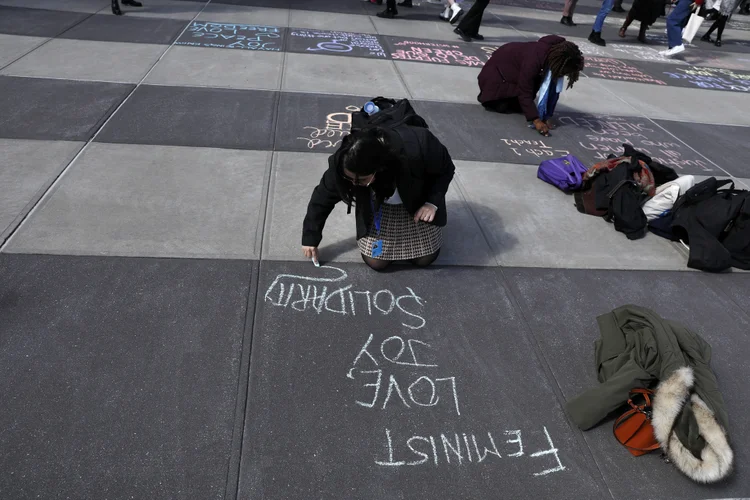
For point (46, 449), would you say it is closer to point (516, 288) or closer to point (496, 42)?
point (516, 288)

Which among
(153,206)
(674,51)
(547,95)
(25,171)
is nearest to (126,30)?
(25,171)

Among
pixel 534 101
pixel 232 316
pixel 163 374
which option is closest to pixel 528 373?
pixel 232 316

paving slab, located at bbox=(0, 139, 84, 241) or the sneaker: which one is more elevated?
the sneaker

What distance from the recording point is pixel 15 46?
7148 mm

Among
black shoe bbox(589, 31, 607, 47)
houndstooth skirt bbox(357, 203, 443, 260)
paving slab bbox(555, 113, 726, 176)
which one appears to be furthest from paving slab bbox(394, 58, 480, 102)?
black shoe bbox(589, 31, 607, 47)

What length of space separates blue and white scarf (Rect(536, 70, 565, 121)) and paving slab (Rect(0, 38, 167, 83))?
15.9 feet

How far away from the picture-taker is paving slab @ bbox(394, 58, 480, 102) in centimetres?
709

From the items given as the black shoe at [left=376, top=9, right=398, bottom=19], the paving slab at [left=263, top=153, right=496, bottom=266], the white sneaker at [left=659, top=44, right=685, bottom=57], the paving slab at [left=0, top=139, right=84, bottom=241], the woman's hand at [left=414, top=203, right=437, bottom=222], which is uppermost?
the white sneaker at [left=659, top=44, right=685, bottom=57]

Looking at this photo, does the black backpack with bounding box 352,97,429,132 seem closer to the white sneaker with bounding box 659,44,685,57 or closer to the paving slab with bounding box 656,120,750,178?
the paving slab with bounding box 656,120,750,178

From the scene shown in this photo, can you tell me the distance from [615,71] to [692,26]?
3.73 metres

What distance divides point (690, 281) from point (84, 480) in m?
4.12

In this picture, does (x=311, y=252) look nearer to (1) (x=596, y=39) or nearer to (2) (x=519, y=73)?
(2) (x=519, y=73)

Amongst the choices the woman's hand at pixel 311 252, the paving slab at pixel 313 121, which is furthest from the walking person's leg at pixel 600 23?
the woman's hand at pixel 311 252

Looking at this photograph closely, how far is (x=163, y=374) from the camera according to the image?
9.15ft
